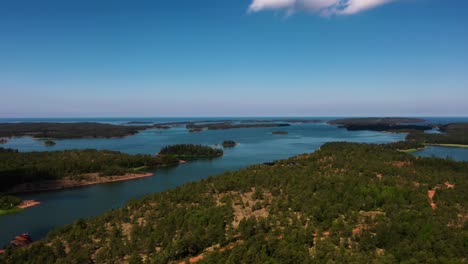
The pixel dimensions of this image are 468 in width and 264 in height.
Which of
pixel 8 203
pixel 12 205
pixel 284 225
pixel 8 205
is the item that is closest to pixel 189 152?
pixel 12 205

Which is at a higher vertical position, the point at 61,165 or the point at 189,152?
the point at 61,165

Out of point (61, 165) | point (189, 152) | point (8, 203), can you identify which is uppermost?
point (61, 165)

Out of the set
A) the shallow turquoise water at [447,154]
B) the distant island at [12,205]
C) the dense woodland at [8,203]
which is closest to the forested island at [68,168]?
the distant island at [12,205]

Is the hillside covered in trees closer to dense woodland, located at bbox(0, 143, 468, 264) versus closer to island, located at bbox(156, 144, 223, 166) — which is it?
island, located at bbox(156, 144, 223, 166)

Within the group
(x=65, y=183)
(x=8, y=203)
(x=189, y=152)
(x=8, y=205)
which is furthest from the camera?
(x=189, y=152)

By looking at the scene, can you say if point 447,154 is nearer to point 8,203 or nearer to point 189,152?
point 189,152

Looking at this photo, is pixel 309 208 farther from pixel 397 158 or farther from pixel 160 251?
pixel 397 158

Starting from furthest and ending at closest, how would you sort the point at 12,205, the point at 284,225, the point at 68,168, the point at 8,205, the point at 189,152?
1. the point at 189,152
2. the point at 68,168
3. the point at 12,205
4. the point at 8,205
5. the point at 284,225
